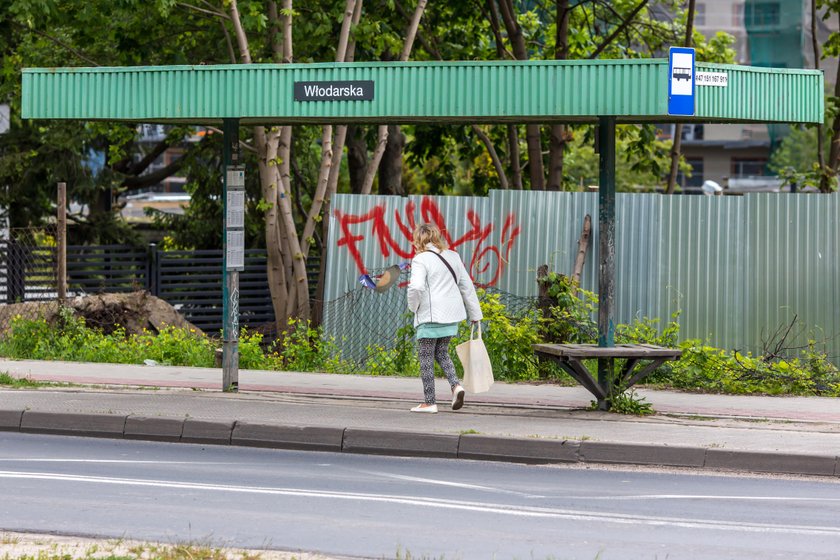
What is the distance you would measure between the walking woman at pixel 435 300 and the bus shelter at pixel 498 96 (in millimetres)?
840

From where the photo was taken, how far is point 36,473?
8789mm

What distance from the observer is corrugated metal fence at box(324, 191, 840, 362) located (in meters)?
14.4

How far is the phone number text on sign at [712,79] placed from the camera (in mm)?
10688

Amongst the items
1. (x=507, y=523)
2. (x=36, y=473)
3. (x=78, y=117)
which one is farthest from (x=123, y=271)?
(x=507, y=523)

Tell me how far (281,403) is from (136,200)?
220 feet

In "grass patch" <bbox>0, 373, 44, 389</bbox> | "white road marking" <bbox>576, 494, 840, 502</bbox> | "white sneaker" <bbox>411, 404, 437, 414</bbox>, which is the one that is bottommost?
"white road marking" <bbox>576, 494, 840, 502</bbox>

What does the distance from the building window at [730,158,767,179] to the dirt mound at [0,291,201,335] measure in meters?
67.1

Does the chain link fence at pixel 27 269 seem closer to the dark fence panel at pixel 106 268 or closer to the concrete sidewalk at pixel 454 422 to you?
the dark fence panel at pixel 106 268

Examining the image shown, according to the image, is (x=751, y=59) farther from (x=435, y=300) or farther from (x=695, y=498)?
(x=695, y=498)

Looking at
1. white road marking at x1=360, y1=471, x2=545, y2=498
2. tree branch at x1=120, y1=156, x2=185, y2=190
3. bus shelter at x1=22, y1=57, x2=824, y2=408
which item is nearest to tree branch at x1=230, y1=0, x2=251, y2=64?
Result: bus shelter at x1=22, y1=57, x2=824, y2=408

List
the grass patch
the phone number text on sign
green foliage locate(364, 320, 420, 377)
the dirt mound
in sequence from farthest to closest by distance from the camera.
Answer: the dirt mound, green foliage locate(364, 320, 420, 377), the grass patch, the phone number text on sign

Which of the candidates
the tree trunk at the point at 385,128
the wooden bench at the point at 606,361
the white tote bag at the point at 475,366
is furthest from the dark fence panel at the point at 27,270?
the wooden bench at the point at 606,361

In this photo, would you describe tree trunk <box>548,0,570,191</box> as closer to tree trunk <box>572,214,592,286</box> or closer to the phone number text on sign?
tree trunk <box>572,214,592,286</box>

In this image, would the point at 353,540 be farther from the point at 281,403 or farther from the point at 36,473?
the point at 281,403
